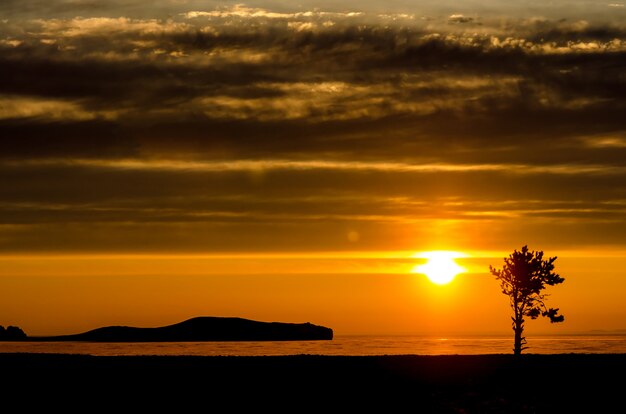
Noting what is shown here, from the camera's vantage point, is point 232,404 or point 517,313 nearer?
point 232,404

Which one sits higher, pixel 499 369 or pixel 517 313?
pixel 517 313

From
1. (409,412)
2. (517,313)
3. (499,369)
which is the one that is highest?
(517,313)

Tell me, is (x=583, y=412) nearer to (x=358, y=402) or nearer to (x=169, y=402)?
(x=358, y=402)

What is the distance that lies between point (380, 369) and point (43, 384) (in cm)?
2147

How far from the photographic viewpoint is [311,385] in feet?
161

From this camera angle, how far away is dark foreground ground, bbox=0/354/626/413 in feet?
135

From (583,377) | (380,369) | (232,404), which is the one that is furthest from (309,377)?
(583,377)

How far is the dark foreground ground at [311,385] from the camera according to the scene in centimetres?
4122

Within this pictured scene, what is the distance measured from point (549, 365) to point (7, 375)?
35.2 meters

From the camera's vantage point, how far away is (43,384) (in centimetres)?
4762

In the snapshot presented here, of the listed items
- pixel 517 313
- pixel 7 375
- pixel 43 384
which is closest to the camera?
pixel 43 384

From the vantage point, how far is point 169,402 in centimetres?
4194

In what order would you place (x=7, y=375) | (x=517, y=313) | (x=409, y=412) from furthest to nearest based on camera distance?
(x=517, y=313)
(x=7, y=375)
(x=409, y=412)

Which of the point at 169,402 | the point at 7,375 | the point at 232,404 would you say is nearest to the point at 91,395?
the point at 169,402
